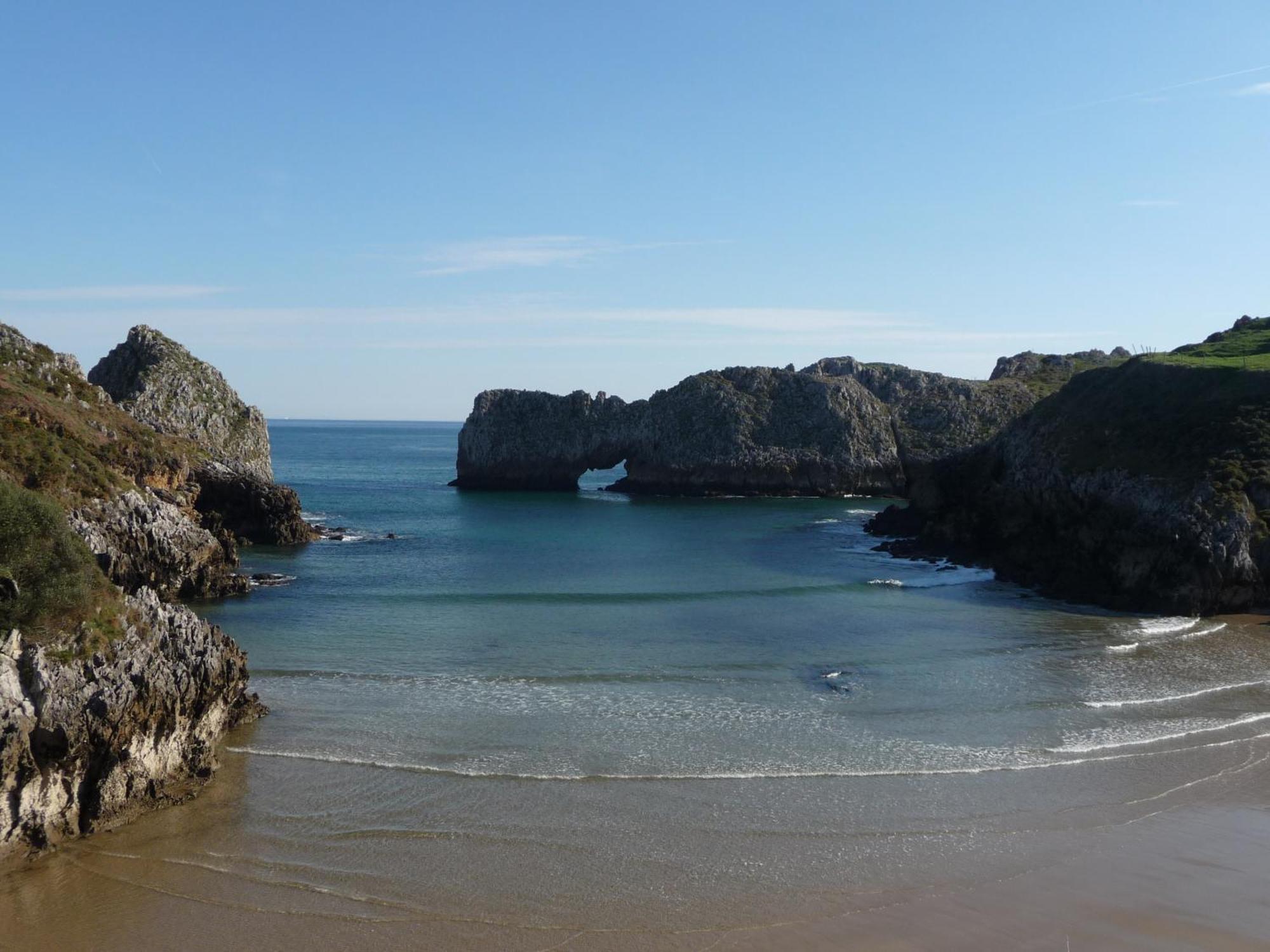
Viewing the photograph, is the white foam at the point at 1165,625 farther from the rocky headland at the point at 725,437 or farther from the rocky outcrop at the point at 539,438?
the rocky outcrop at the point at 539,438

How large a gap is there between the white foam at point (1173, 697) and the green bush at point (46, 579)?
63.1ft

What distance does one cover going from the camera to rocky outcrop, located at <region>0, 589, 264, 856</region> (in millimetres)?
13344

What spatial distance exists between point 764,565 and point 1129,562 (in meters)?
13.6

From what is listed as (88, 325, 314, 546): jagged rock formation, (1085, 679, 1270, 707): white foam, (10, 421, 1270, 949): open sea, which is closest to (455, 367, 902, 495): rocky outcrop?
(88, 325, 314, 546): jagged rock formation

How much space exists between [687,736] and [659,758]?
4.50ft

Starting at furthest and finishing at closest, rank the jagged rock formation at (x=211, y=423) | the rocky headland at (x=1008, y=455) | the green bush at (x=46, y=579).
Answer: the jagged rock formation at (x=211, y=423) → the rocky headland at (x=1008, y=455) → the green bush at (x=46, y=579)

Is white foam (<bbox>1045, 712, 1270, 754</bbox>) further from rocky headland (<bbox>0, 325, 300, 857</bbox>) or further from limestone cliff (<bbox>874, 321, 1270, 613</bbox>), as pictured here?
rocky headland (<bbox>0, 325, 300, 857</bbox>)

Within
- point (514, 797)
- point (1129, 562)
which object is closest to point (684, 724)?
point (514, 797)

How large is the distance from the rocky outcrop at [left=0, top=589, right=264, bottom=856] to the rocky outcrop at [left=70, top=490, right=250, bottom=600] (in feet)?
42.0

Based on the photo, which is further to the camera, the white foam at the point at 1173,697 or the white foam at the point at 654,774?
the white foam at the point at 1173,697

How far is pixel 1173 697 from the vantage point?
22656 millimetres

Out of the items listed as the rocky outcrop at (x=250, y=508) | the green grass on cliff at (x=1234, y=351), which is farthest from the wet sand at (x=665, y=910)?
the green grass on cliff at (x=1234, y=351)

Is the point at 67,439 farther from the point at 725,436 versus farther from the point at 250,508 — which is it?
the point at 725,436

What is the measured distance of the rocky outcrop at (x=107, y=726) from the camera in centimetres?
1334
